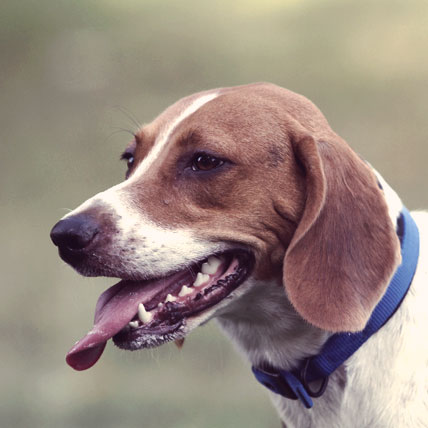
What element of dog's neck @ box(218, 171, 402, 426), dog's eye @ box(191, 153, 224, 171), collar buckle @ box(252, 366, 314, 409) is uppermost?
dog's eye @ box(191, 153, 224, 171)

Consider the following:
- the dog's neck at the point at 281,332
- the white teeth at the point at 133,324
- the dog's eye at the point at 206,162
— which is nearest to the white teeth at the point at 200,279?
the dog's neck at the point at 281,332

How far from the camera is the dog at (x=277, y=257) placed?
2941 millimetres

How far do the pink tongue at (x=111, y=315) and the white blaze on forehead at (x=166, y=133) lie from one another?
0.44 m

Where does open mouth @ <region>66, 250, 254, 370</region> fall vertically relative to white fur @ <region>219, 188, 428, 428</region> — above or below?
above

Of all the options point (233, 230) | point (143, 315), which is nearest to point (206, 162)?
point (233, 230)

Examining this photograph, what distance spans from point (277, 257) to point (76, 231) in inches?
29.8

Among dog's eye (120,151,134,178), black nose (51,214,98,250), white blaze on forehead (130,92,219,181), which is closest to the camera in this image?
black nose (51,214,98,250)

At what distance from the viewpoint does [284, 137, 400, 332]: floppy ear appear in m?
2.92

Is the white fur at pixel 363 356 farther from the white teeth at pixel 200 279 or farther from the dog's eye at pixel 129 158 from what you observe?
the dog's eye at pixel 129 158

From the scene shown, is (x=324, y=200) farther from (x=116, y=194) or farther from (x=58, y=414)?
(x=58, y=414)

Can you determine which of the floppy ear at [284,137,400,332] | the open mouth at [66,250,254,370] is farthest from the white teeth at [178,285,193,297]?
the floppy ear at [284,137,400,332]

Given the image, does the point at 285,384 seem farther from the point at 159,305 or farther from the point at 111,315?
the point at 111,315

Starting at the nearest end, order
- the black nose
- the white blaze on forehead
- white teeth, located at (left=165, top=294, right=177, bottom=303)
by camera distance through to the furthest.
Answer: the black nose → white teeth, located at (left=165, top=294, right=177, bottom=303) → the white blaze on forehead

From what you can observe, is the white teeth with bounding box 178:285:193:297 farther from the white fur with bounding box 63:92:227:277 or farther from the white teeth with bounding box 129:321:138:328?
the white teeth with bounding box 129:321:138:328
